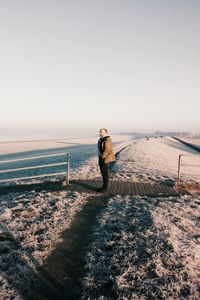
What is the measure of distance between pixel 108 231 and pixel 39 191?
193 inches

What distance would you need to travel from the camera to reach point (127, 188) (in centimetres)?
1220

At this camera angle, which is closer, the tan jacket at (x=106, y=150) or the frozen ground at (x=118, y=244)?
the frozen ground at (x=118, y=244)

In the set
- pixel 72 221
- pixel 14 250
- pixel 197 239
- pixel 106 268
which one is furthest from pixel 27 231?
pixel 197 239

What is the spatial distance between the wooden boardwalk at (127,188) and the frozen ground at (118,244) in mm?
957

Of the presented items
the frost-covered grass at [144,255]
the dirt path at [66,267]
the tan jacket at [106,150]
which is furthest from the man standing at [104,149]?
the dirt path at [66,267]

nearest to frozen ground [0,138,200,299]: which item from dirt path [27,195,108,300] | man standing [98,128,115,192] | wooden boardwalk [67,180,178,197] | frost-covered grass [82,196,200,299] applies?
frost-covered grass [82,196,200,299]

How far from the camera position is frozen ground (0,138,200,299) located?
492 centimetres

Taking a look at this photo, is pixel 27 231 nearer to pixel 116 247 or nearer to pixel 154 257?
pixel 116 247

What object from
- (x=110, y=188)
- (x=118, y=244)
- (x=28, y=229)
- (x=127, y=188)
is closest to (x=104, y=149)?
(x=110, y=188)

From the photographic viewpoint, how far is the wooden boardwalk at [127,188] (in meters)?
11.5

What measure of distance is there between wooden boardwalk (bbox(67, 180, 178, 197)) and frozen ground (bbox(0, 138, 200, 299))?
3.14ft

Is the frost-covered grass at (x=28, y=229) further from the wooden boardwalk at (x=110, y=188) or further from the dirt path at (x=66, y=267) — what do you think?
the wooden boardwalk at (x=110, y=188)

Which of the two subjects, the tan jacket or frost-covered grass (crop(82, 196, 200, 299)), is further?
the tan jacket

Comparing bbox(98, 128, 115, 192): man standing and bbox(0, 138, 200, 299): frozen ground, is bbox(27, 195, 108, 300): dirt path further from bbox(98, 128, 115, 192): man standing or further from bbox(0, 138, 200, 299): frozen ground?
bbox(98, 128, 115, 192): man standing
